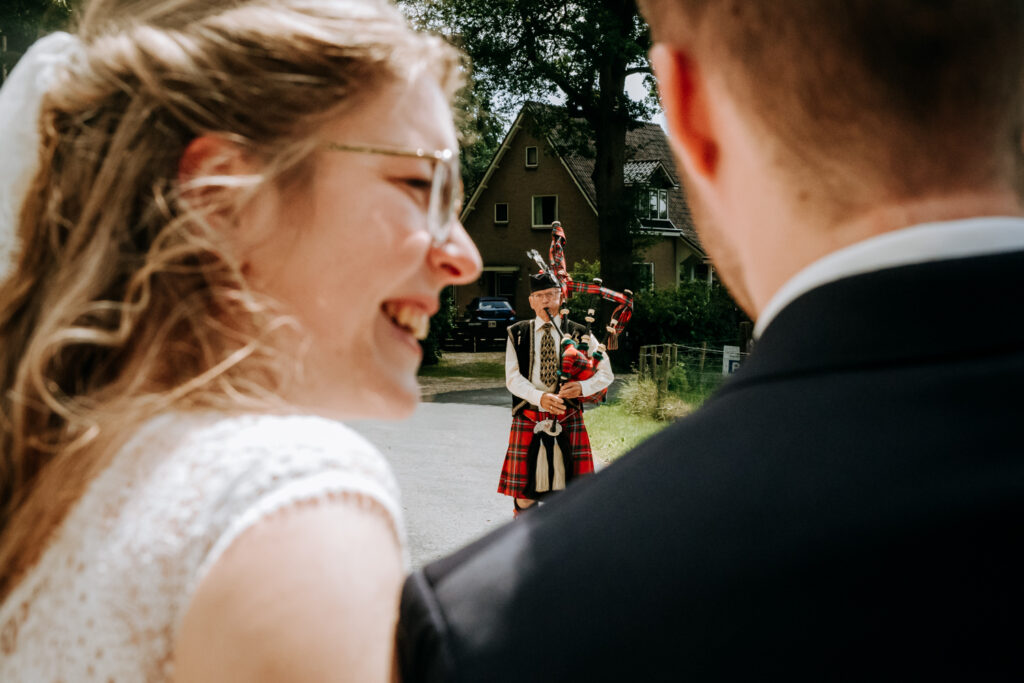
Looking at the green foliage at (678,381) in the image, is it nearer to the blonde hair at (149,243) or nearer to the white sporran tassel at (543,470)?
the white sporran tassel at (543,470)

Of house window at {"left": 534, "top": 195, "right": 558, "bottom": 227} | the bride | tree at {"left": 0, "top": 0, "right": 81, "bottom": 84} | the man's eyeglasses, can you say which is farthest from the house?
the bride

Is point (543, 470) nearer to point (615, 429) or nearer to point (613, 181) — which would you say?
point (615, 429)

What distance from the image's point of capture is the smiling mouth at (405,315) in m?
1.37

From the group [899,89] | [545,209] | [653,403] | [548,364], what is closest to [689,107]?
[899,89]

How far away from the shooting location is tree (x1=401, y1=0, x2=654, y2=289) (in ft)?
72.3

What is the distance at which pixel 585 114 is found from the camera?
930 inches

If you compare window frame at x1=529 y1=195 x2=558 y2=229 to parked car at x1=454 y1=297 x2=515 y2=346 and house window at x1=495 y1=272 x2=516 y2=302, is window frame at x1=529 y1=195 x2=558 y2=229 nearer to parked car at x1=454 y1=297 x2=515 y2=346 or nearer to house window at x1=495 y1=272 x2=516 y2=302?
house window at x1=495 y1=272 x2=516 y2=302

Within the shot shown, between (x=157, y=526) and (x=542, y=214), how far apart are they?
37187 mm

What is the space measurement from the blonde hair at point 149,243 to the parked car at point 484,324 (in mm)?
29454

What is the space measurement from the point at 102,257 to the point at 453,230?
53cm

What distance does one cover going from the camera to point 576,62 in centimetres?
2277

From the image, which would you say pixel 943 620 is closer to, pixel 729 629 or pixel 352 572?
pixel 729 629

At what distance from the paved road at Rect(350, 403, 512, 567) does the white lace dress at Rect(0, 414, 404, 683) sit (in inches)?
211

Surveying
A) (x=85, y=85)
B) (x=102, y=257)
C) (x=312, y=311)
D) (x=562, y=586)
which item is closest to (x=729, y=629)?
(x=562, y=586)
